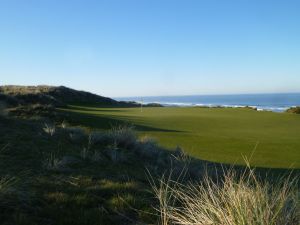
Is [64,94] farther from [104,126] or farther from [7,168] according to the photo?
[7,168]

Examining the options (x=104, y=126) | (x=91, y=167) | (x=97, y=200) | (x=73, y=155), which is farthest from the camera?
(x=104, y=126)

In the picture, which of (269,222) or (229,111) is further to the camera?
(229,111)

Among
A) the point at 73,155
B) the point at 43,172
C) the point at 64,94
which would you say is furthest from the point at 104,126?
the point at 64,94

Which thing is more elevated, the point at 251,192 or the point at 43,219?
the point at 251,192

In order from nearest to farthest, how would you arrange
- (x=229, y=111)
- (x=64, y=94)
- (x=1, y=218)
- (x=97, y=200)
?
(x=1, y=218) → (x=97, y=200) → (x=229, y=111) → (x=64, y=94)

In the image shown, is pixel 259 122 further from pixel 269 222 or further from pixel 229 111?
pixel 269 222

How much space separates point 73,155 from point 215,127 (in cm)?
2047

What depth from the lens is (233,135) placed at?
2398 centimetres

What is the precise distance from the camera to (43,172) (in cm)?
642

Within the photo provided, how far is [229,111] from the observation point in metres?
39.7

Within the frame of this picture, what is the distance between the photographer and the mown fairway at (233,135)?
16.6 metres

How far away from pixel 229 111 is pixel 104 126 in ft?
60.1

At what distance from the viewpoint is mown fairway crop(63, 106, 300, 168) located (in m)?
16.6

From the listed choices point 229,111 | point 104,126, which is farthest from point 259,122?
point 104,126
